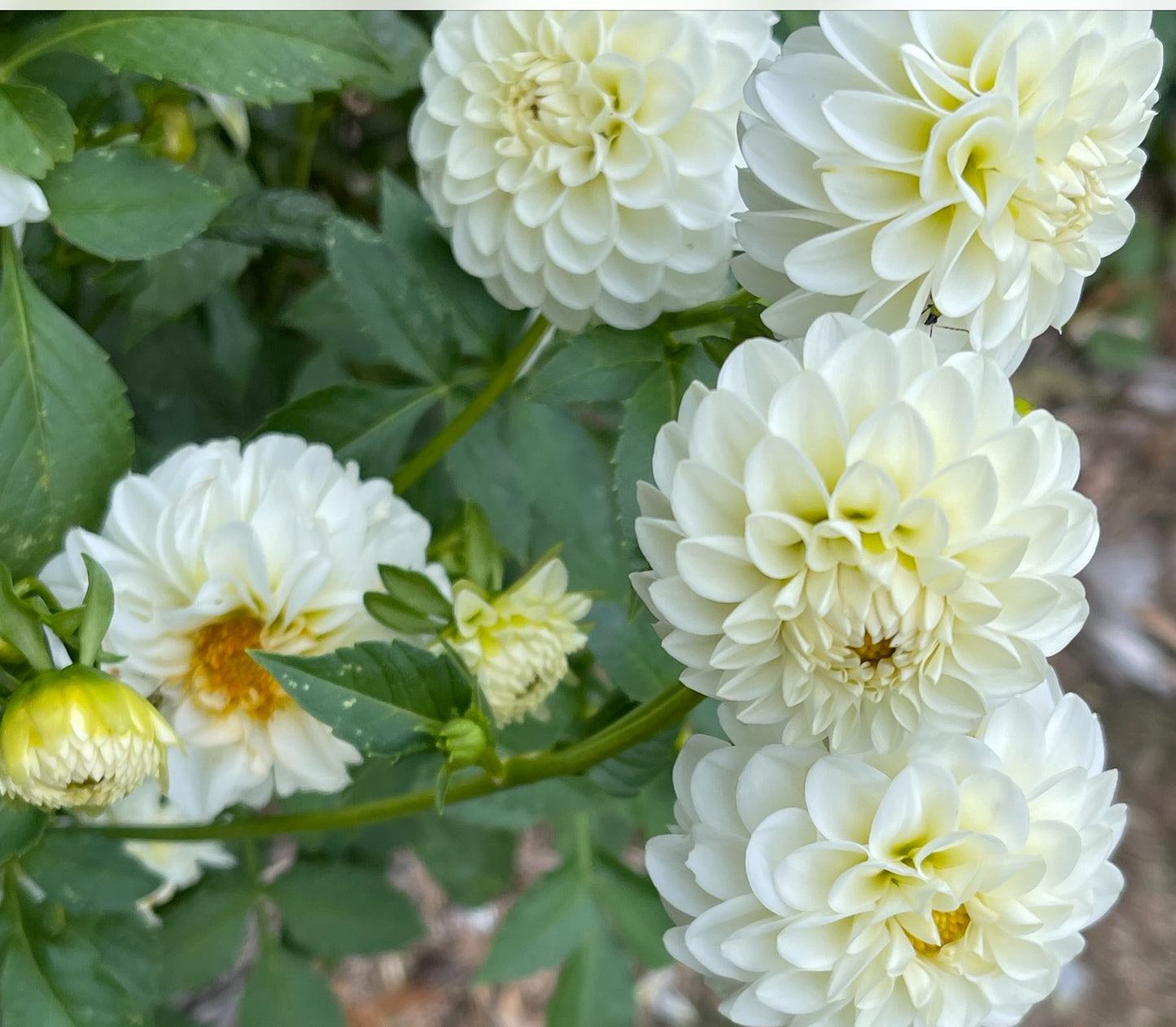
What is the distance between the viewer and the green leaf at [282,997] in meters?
1.06

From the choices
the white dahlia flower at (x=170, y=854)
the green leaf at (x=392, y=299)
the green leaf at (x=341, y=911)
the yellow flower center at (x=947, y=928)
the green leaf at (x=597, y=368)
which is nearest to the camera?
the yellow flower center at (x=947, y=928)

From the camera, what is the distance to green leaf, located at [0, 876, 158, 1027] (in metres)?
0.69

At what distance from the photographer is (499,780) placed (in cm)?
65

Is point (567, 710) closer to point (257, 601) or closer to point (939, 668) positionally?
point (257, 601)

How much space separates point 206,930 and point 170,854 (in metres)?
0.08

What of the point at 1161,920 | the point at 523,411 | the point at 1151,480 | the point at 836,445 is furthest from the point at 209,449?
the point at 1151,480

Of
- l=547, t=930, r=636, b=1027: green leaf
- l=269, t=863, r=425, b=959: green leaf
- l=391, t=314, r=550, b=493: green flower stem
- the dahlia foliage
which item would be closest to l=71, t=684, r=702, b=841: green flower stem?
the dahlia foliage

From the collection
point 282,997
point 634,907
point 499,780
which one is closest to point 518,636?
point 499,780

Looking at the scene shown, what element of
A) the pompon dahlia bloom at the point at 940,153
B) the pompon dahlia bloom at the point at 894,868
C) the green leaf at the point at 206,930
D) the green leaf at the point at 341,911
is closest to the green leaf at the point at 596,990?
the green leaf at the point at 341,911

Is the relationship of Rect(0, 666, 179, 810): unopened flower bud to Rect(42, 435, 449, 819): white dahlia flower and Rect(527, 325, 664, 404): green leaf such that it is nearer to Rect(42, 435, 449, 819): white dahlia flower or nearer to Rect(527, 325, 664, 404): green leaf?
Rect(42, 435, 449, 819): white dahlia flower

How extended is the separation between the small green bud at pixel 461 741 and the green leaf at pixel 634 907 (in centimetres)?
50

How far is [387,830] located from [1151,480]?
5.39 ft

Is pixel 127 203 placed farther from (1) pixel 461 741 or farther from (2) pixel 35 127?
(1) pixel 461 741

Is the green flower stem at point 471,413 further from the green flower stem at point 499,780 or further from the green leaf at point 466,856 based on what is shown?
the green leaf at point 466,856
